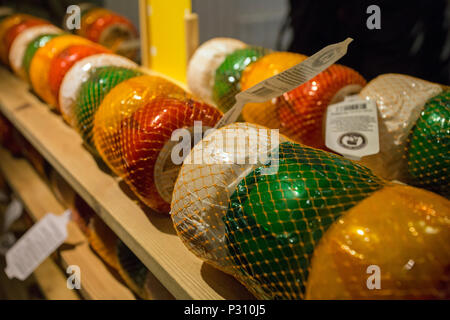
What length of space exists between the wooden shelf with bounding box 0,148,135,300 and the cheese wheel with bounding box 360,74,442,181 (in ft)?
2.43

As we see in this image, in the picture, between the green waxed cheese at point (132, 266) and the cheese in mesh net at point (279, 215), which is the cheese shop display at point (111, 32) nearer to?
the green waxed cheese at point (132, 266)

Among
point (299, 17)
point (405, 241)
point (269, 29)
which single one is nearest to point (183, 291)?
point (405, 241)

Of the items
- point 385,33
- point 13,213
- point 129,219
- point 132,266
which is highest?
point 385,33

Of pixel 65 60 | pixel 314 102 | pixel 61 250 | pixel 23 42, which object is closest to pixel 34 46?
pixel 23 42

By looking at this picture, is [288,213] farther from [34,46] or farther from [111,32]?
[111,32]

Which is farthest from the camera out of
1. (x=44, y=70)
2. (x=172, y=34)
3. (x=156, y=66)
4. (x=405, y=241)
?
(x=156, y=66)

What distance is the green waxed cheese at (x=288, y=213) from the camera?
495 millimetres

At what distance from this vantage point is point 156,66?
1.55 metres

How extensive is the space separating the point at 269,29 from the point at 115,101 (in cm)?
149

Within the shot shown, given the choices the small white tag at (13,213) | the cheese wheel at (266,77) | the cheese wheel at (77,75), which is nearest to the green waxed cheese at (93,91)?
the cheese wheel at (77,75)

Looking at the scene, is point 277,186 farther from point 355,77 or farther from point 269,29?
point 269,29

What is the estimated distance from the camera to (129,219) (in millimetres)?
799

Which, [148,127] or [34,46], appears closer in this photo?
[148,127]

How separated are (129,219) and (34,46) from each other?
3.04 feet
